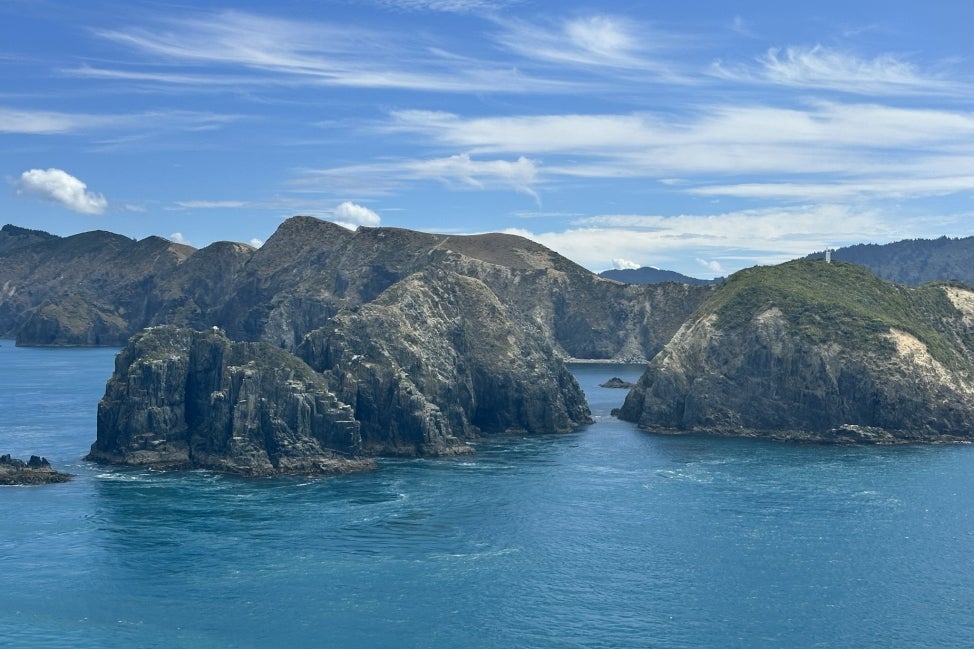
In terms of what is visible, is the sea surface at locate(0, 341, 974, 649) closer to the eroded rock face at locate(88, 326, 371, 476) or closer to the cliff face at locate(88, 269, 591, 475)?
the eroded rock face at locate(88, 326, 371, 476)

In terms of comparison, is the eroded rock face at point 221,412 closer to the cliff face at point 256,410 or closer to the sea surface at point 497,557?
the cliff face at point 256,410

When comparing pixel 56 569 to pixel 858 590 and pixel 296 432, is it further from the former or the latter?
pixel 858 590

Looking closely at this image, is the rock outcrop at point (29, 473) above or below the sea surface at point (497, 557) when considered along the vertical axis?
above

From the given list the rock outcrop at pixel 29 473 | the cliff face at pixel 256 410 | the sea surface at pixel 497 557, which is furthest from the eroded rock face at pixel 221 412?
the rock outcrop at pixel 29 473

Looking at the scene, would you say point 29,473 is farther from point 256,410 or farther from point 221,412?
point 256,410

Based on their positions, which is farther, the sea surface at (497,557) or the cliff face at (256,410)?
the cliff face at (256,410)

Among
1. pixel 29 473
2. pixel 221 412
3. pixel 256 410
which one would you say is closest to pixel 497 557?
pixel 256 410

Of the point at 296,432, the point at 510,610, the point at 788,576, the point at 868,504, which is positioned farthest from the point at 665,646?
the point at 296,432
